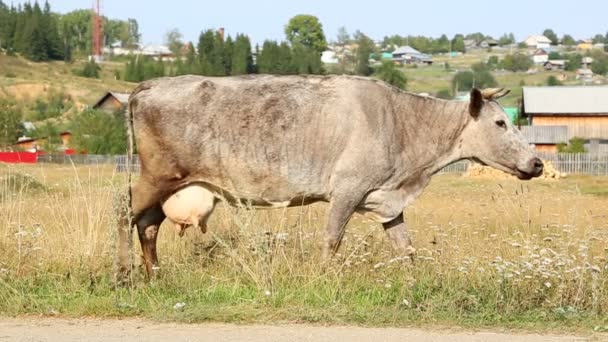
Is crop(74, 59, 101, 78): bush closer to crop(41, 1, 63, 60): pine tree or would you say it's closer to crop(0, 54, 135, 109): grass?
crop(0, 54, 135, 109): grass

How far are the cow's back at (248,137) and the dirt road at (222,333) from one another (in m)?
2.44

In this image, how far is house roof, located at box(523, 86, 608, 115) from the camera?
82.6 m

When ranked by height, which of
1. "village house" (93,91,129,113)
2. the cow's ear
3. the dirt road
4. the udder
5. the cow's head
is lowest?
"village house" (93,91,129,113)

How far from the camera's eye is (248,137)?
421 inches

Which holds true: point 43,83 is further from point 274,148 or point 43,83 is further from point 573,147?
point 274,148

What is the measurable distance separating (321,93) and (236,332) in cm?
338

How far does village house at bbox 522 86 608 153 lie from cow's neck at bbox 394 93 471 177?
68.7 m

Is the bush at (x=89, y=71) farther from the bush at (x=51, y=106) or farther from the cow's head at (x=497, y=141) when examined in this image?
the cow's head at (x=497, y=141)

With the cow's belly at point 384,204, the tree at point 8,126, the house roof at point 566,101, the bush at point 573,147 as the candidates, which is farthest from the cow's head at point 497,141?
the house roof at point 566,101

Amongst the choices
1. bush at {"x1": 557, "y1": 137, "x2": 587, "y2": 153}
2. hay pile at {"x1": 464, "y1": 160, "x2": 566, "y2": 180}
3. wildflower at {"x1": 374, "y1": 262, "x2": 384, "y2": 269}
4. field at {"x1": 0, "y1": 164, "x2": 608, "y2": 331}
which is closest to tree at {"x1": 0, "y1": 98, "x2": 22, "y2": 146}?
hay pile at {"x1": 464, "y1": 160, "x2": 566, "y2": 180}

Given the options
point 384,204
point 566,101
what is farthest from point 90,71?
point 384,204

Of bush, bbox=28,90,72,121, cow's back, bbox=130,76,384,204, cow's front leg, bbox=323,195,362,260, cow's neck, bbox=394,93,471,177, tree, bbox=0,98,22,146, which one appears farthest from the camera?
bush, bbox=28,90,72,121

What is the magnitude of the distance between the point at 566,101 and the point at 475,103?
7557 cm

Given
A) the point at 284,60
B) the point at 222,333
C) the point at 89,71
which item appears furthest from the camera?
the point at 89,71
